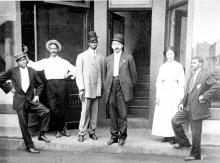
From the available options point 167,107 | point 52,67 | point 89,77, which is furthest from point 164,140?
point 52,67

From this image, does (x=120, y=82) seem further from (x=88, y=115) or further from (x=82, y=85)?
(x=88, y=115)

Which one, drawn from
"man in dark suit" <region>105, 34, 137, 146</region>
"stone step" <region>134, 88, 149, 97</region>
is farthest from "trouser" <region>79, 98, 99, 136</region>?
"stone step" <region>134, 88, 149, 97</region>

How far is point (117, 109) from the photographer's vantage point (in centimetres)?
500

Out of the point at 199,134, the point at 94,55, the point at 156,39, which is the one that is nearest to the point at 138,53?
the point at 156,39

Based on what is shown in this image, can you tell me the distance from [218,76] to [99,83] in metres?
2.15

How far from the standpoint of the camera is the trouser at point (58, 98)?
533 centimetres

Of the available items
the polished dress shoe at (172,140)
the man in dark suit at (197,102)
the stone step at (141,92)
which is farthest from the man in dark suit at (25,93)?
the stone step at (141,92)

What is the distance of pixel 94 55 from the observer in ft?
16.8

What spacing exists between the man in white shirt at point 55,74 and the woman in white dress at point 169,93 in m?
1.75

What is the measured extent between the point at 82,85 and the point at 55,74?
2.09 feet

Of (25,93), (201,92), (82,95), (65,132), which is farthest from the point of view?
(65,132)

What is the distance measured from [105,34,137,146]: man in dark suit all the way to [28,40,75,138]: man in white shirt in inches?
36.1

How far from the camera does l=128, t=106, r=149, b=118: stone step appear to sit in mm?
6829

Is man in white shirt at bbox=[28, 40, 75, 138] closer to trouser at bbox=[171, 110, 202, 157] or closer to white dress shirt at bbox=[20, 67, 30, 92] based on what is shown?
white dress shirt at bbox=[20, 67, 30, 92]
